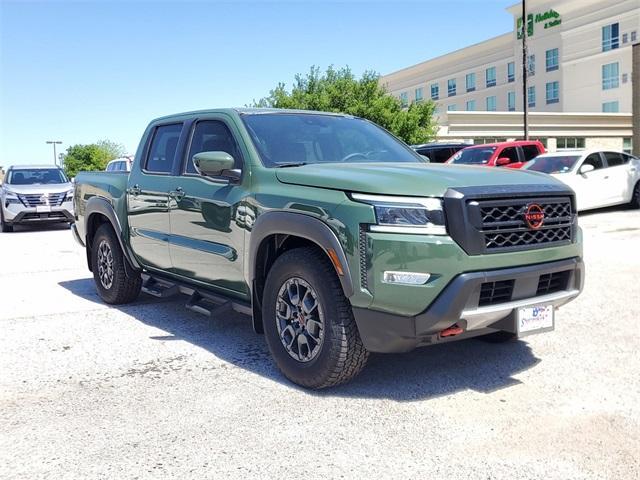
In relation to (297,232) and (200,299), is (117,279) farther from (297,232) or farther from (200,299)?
(297,232)

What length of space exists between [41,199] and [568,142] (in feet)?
116

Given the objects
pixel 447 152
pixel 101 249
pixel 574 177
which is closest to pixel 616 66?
pixel 447 152

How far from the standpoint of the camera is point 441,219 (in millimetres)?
3668

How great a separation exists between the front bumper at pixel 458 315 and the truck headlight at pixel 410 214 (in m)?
0.33

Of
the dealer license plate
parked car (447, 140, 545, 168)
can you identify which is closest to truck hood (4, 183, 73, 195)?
parked car (447, 140, 545, 168)

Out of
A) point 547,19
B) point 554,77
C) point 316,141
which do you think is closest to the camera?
point 316,141

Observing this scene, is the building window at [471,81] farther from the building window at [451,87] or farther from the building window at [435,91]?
the building window at [435,91]

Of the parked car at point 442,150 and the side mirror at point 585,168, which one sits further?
the parked car at point 442,150

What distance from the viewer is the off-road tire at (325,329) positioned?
12.7ft

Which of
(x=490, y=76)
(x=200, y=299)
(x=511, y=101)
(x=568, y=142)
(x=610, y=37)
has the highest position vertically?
(x=610, y=37)

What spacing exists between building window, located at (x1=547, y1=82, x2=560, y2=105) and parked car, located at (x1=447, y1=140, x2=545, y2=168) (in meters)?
38.3

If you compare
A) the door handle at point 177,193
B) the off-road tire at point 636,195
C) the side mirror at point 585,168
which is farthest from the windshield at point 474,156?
the door handle at point 177,193

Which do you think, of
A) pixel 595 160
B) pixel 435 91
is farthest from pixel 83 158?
pixel 595 160

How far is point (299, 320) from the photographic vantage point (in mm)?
4148
